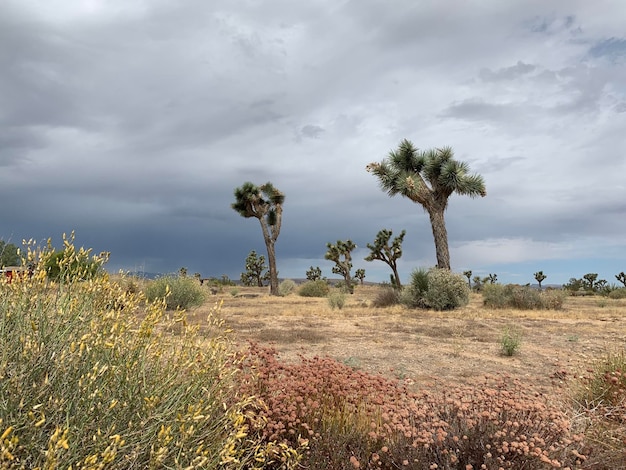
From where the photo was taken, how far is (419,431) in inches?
149

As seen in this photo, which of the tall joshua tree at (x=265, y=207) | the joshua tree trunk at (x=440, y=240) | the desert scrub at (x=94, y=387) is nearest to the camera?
the desert scrub at (x=94, y=387)

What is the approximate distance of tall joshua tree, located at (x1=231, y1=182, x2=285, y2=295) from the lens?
39.7 meters

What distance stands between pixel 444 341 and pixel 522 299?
15.0 m

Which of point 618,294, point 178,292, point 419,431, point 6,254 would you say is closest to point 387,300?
point 178,292

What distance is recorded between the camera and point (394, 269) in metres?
43.1

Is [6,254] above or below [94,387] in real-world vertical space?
above

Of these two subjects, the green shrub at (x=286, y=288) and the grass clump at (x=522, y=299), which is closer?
the grass clump at (x=522, y=299)

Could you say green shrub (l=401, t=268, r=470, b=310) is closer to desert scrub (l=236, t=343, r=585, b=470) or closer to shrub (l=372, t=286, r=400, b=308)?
shrub (l=372, t=286, r=400, b=308)

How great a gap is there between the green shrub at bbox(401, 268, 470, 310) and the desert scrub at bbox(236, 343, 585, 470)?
1909 centimetres

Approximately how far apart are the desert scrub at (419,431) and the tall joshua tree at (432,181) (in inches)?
888

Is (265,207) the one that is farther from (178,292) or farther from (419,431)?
(419,431)

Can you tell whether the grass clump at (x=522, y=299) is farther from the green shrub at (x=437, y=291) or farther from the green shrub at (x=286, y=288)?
the green shrub at (x=286, y=288)

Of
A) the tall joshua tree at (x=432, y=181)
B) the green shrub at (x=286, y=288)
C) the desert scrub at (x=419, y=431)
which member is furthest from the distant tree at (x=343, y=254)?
the desert scrub at (x=419, y=431)

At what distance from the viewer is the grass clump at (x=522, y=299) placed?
25125 millimetres
